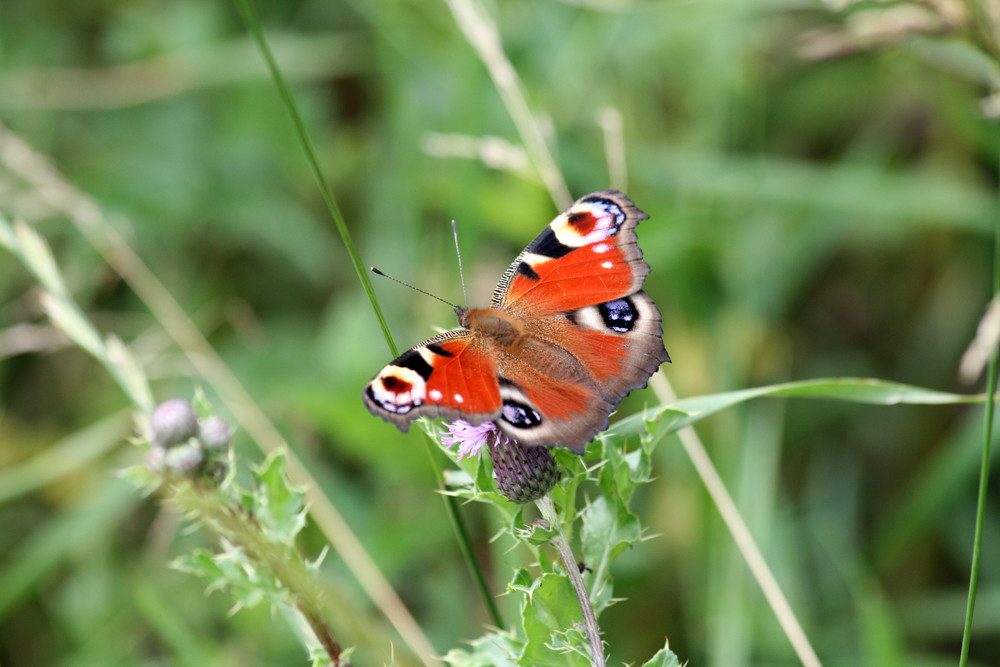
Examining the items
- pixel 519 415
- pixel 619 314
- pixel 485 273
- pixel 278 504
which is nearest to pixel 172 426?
pixel 278 504

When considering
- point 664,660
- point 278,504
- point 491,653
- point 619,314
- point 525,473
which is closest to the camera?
point 664,660

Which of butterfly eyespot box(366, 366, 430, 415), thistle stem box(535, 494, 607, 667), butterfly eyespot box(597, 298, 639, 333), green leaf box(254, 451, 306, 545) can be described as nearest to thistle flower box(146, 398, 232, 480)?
green leaf box(254, 451, 306, 545)

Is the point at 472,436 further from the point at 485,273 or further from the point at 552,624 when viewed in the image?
the point at 485,273

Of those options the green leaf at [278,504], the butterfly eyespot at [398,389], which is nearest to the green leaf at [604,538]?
the butterfly eyespot at [398,389]

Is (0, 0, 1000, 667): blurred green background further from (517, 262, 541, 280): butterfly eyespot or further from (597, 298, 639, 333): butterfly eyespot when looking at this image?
(597, 298, 639, 333): butterfly eyespot

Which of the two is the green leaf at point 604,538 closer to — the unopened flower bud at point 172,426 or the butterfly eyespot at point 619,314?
the butterfly eyespot at point 619,314
